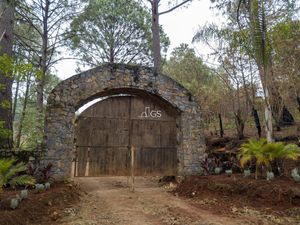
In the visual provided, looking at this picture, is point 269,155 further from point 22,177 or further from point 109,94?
point 22,177

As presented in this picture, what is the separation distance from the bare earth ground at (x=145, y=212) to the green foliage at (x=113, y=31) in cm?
848

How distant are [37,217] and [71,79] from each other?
380cm

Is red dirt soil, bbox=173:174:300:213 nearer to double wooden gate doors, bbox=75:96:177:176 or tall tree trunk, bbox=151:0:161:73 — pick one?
double wooden gate doors, bbox=75:96:177:176

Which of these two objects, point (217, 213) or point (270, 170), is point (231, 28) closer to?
point (270, 170)

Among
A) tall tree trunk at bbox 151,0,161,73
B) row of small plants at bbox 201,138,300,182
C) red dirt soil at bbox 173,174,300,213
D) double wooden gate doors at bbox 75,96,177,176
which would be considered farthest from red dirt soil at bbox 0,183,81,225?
tall tree trunk at bbox 151,0,161,73

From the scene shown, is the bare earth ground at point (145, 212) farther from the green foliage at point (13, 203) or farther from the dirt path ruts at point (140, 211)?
the green foliage at point (13, 203)

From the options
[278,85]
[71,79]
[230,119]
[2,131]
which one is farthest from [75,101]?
[230,119]

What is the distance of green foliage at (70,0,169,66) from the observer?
12.2m

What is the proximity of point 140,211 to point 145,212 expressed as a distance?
0.11 m

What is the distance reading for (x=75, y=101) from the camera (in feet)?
22.3

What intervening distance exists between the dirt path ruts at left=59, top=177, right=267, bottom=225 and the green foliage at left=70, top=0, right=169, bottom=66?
8383 millimetres

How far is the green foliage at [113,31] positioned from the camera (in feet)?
39.9

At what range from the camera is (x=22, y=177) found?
491 cm

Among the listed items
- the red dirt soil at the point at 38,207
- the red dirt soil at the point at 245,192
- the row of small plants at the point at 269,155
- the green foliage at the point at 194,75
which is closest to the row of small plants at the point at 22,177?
the red dirt soil at the point at 38,207
